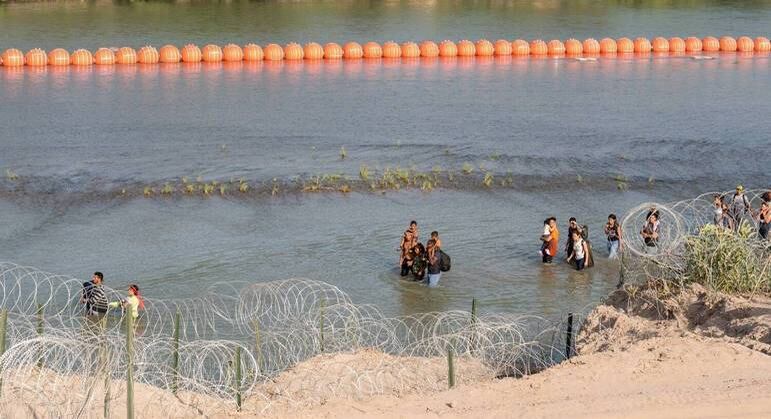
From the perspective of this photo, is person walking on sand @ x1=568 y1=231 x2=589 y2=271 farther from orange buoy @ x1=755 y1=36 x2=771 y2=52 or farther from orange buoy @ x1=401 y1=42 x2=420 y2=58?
orange buoy @ x1=755 y1=36 x2=771 y2=52

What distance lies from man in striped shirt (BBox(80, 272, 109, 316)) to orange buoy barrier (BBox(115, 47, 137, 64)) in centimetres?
3255

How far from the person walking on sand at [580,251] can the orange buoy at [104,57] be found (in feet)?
107

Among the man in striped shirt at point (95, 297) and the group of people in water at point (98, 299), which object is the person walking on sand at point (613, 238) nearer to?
the group of people in water at point (98, 299)

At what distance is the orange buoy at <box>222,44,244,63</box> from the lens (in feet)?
166

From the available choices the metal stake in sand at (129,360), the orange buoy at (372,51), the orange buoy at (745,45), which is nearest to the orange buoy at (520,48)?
the orange buoy at (372,51)

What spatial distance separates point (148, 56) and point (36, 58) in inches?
184

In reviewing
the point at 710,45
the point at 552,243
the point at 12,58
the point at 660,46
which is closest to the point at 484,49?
the point at 660,46

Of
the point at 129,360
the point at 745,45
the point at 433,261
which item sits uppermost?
the point at 745,45

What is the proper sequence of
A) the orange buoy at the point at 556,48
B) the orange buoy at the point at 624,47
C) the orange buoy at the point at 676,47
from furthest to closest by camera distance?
the orange buoy at the point at 676,47 < the orange buoy at the point at 624,47 < the orange buoy at the point at 556,48

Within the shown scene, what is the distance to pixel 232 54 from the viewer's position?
50562 mm

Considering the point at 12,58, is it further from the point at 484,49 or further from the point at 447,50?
the point at 484,49

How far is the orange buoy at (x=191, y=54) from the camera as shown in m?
50.0

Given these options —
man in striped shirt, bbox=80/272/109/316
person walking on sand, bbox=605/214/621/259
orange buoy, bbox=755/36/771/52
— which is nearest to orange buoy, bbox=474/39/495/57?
orange buoy, bbox=755/36/771/52

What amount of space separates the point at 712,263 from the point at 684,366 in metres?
2.74
